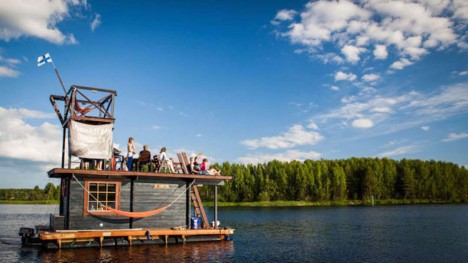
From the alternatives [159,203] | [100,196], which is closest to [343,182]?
[159,203]

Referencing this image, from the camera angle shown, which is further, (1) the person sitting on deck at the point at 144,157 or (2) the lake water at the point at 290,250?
(1) the person sitting on deck at the point at 144,157

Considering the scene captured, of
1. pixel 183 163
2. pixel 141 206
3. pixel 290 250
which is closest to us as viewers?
pixel 141 206

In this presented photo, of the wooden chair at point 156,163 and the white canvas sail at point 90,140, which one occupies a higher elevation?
the white canvas sail at point 90,140

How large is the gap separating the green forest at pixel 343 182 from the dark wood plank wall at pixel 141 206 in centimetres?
8045

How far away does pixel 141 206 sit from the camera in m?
24.4

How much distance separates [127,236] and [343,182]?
8895cm

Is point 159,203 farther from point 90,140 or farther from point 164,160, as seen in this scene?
point 90,140

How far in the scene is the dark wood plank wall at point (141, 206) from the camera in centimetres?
2245

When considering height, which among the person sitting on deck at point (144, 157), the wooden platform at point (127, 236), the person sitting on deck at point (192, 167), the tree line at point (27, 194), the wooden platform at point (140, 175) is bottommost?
the tree line at point (27, 194)

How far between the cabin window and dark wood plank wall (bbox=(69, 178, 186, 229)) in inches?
10.6

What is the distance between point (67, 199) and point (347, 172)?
3829 inches

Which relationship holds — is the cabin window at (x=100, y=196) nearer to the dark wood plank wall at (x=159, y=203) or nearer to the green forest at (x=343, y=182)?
the dark wood plank wall at (x=159, y=203)

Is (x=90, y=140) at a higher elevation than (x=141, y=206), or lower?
higher

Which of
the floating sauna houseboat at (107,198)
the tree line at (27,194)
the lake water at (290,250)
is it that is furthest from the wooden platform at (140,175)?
the tree line at (27,194)
